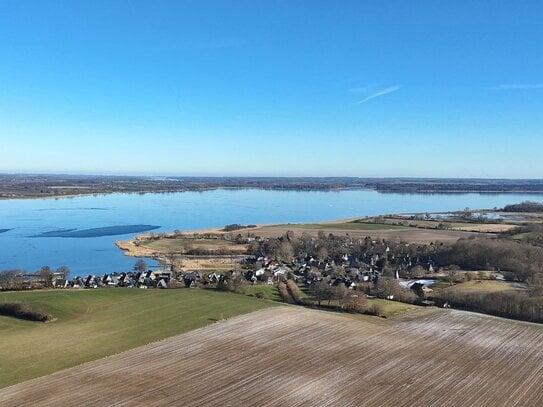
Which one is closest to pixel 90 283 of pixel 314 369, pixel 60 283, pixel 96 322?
pixel 60 283

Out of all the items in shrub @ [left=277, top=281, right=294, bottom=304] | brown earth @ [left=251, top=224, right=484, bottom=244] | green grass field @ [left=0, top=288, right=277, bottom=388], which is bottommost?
shrub @ [left=277, top=281, right=294, bottom=304]

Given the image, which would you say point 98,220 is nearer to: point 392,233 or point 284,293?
point 392,233

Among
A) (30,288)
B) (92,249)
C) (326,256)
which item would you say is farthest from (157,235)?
(30,288)

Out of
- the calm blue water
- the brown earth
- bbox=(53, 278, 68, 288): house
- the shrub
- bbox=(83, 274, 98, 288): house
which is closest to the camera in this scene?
the shrub

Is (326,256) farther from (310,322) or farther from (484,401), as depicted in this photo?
(484,401)

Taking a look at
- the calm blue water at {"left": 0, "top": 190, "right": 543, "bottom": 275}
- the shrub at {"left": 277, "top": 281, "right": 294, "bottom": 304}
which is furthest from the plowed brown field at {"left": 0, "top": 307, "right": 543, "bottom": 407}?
the calm blue water at {"left": 0, "top": 190, "right": 543, "bottom": 275}

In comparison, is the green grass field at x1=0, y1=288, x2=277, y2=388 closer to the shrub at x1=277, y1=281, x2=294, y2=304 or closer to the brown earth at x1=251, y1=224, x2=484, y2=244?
the shrub at x1=277, y1=281, x2=294, y2=304
